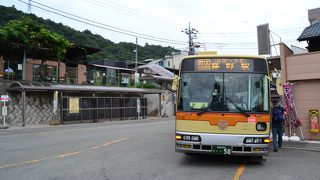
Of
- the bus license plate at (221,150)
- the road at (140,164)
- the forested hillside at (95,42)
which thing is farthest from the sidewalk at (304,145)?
the forested hillside at (95,42)

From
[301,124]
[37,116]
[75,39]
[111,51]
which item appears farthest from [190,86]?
[111,51]

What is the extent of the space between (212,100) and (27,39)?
93.1 feet

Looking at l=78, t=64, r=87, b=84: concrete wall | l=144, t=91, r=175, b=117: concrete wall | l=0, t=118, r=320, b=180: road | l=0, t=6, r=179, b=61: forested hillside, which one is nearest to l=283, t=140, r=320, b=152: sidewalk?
l=0, t=118, r=320, b=180: road

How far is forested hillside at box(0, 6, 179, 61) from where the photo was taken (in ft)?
153

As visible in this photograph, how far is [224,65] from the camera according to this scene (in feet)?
34.4

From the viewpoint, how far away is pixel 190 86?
1041 centimetres

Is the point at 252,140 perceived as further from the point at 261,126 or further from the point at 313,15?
the point at 313,15

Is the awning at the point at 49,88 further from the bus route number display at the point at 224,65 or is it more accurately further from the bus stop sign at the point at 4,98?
the bus route number display at the point at 224,65

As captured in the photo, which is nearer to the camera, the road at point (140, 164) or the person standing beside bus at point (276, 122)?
the road at point (140, 164)

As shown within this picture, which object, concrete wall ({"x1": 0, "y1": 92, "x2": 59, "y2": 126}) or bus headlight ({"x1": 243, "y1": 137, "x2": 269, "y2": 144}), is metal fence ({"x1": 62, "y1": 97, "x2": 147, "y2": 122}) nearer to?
concrete wall ({"x1": 0, "y1": 92, "x2": 59, "y2": 126})

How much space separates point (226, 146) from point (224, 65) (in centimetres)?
222

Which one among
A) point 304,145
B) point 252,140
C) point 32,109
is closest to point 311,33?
point 304,145

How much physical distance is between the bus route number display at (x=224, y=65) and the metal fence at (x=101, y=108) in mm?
25367

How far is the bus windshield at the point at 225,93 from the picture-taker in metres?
10.1
